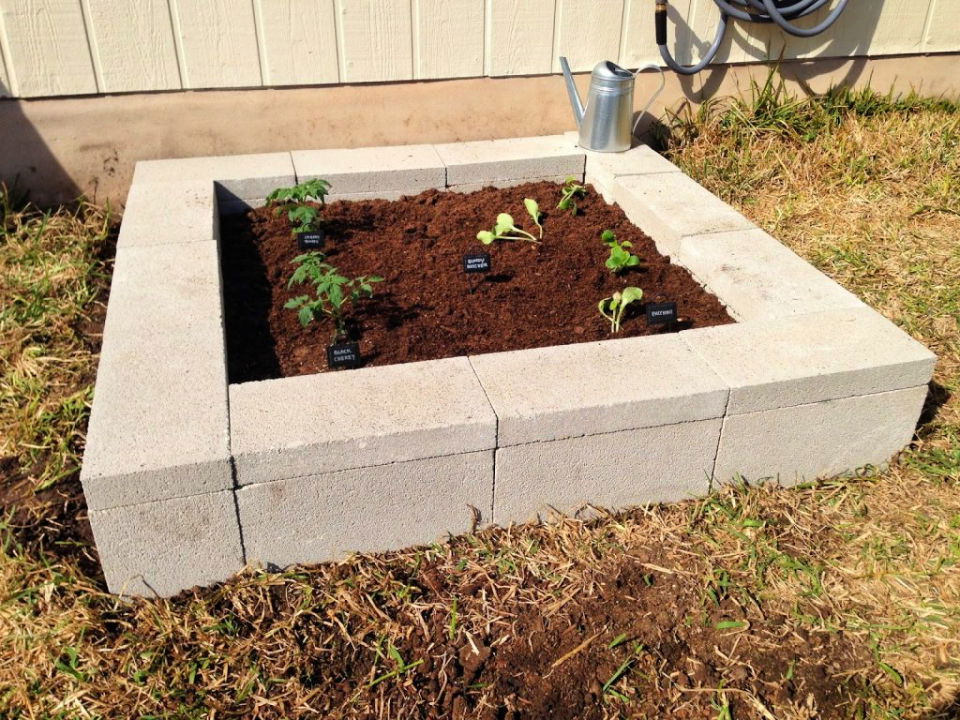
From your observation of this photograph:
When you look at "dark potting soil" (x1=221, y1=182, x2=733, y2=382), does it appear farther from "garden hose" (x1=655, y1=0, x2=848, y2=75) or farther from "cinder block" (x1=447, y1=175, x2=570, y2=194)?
"garden hose" (x1=655, y1=0, x2=848, y2=75)

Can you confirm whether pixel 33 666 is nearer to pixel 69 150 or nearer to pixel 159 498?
pixel 159 498

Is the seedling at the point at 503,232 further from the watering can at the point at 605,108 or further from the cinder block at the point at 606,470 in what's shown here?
the cinder block at the point at 606,470

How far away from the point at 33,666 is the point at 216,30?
259 cm

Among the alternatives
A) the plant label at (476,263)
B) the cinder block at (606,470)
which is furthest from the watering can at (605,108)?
the cinder block at (606,470)

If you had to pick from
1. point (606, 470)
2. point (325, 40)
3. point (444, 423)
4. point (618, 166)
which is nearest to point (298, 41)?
point (325, 40)

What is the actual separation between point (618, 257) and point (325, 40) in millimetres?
1655

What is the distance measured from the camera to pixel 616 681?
1.95 metres

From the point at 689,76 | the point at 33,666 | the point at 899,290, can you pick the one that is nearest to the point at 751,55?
the point at 689,76

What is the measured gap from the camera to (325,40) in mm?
3648

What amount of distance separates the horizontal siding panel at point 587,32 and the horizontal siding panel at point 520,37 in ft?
0.17

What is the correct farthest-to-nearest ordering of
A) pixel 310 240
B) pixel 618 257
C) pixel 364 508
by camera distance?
pixel 310 240, pixel 618 257, pixel 364 508

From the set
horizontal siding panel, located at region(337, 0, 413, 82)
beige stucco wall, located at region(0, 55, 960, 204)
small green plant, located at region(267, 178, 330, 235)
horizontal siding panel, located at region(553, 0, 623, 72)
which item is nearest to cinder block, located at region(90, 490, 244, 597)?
small green plant, located at region(267, 178, 330, 235)

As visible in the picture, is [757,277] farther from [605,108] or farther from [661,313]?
[605,108]

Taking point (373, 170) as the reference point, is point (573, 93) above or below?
above
